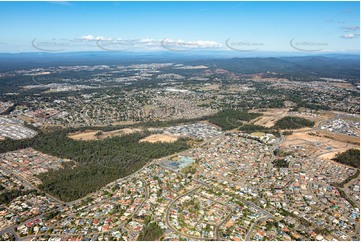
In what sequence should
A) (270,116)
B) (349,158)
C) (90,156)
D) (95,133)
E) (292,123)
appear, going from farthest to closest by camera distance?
(270,116)
(292,123)
(95,133)
(90,156)
(349,158)

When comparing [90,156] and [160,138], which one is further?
[160,138]

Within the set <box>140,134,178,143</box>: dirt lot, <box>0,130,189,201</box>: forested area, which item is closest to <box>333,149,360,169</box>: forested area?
<box>0,130,189,201</box>: forested area

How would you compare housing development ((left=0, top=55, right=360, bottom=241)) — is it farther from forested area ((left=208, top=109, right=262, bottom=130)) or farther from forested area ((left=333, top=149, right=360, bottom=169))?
forested area ((left=333, top=149, right=360, bottom=169))

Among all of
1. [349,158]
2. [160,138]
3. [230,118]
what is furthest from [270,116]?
[160,138]

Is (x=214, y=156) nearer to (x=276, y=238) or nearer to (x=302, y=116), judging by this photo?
(x=276, y=238)

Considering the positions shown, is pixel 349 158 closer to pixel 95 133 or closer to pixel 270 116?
pixel 270 116

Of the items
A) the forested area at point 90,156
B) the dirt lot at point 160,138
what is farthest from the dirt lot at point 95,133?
the dirt lot at point 160,138

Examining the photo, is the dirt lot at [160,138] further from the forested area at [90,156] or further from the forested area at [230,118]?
the forested area at [230,118]
